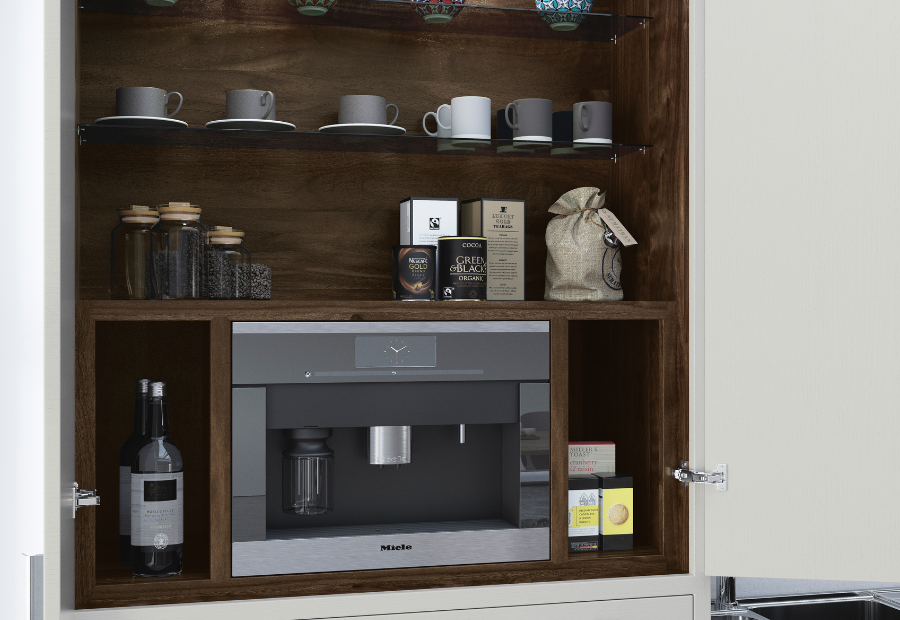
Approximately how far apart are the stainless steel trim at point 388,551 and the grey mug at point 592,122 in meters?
0.75

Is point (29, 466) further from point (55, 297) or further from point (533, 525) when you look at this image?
point (533, 525)

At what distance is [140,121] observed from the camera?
58.3 inches

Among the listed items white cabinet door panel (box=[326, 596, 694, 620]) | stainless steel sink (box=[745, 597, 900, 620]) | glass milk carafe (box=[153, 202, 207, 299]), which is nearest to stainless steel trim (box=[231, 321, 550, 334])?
glass milk carafe (box=[153, 202, 207, 299])

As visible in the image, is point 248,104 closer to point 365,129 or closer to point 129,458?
point 365,129

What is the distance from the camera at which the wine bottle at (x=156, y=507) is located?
1400 millimetres

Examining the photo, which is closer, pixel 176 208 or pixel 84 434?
pixel 84 434

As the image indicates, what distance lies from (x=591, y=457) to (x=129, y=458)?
0.83 m

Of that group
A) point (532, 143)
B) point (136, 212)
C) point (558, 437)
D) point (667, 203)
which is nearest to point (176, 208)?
point (136, 212)

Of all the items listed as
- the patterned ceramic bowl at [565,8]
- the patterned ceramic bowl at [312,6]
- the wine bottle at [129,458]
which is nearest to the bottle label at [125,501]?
the wine bottle at [129,458]

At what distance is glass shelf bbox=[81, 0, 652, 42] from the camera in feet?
5.38

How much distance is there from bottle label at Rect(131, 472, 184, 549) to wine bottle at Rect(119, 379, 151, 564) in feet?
0.19

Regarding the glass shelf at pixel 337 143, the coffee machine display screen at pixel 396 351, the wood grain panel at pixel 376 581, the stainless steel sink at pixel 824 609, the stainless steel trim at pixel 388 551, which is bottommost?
the stainless steel sink at pixel 824 609

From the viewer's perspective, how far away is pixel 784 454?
143 cm

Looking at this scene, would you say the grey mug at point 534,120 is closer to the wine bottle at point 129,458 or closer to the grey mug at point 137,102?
the grey mug at point 137,102
